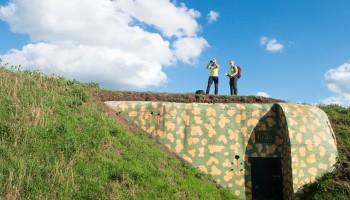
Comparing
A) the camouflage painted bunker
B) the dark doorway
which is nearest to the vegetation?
the camouflage painted bunker

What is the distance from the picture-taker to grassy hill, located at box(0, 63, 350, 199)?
920 centimetres

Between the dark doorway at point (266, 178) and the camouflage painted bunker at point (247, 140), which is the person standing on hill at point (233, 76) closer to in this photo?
the camouflage painted bunker at point (247, 140)

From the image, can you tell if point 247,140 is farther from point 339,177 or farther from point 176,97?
point 176,97

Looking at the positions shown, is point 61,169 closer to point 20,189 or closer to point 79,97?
point 20,189

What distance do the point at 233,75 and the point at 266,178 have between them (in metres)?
6.44

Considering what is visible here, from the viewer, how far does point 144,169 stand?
11266 millimetres

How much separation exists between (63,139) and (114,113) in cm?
464

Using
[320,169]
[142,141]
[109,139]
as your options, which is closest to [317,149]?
[320,169]

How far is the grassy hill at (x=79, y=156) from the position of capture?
920 centimetres

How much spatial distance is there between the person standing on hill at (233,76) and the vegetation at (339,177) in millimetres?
5216

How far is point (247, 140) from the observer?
1527 cm

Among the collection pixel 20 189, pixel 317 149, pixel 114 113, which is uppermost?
A: pixel 114 113

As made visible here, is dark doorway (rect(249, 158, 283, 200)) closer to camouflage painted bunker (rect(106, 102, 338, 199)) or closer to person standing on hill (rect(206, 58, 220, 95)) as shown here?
camouflage painted bunker (rect(106, 102, 338, 199))

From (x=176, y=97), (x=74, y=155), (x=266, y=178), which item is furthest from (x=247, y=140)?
(x=74, y=155)
